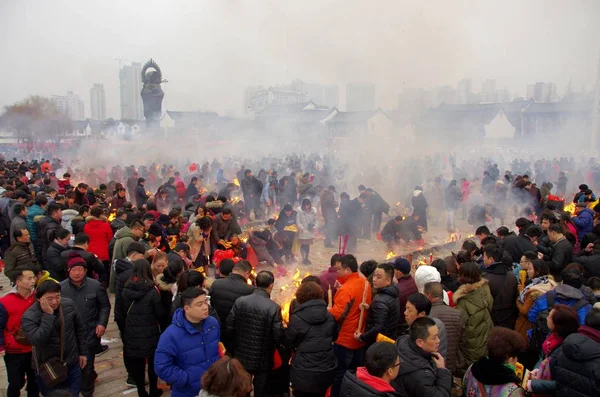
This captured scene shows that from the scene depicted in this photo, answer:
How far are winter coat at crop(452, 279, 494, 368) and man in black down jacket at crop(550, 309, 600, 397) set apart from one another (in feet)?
3.83

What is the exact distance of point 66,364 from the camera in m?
3.85

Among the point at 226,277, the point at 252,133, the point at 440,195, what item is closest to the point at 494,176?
the point at 440,195

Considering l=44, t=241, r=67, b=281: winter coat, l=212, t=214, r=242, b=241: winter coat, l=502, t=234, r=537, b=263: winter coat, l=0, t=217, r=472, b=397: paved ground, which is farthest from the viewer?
l=212, t=214, r=242, b=241: winter coat

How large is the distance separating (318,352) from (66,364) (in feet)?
7.19

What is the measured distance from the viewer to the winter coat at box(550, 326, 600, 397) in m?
2.96

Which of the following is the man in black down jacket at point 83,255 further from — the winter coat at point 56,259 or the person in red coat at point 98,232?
the person in red coat at point 98,232

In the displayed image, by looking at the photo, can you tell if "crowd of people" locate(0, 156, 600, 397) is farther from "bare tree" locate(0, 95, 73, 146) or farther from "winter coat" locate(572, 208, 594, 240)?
"bare tree" locate(0, 95, 73, 146)

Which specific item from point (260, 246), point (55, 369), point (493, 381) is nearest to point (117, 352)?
point (55, 369)

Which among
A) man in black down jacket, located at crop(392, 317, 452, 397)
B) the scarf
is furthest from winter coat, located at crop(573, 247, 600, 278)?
man in black down jacket, located at crop(392, 317, 452, 397)

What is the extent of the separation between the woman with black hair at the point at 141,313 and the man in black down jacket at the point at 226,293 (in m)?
0.53

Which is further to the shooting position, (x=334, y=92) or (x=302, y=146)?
(x=334, y=92)

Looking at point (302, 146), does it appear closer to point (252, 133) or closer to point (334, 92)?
point (252, 133)

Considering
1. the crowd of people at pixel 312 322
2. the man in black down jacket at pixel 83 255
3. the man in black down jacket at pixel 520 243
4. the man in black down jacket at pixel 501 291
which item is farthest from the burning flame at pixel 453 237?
the man in black down jacket at pixel 83 255

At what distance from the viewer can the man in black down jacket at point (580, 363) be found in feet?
9.70
